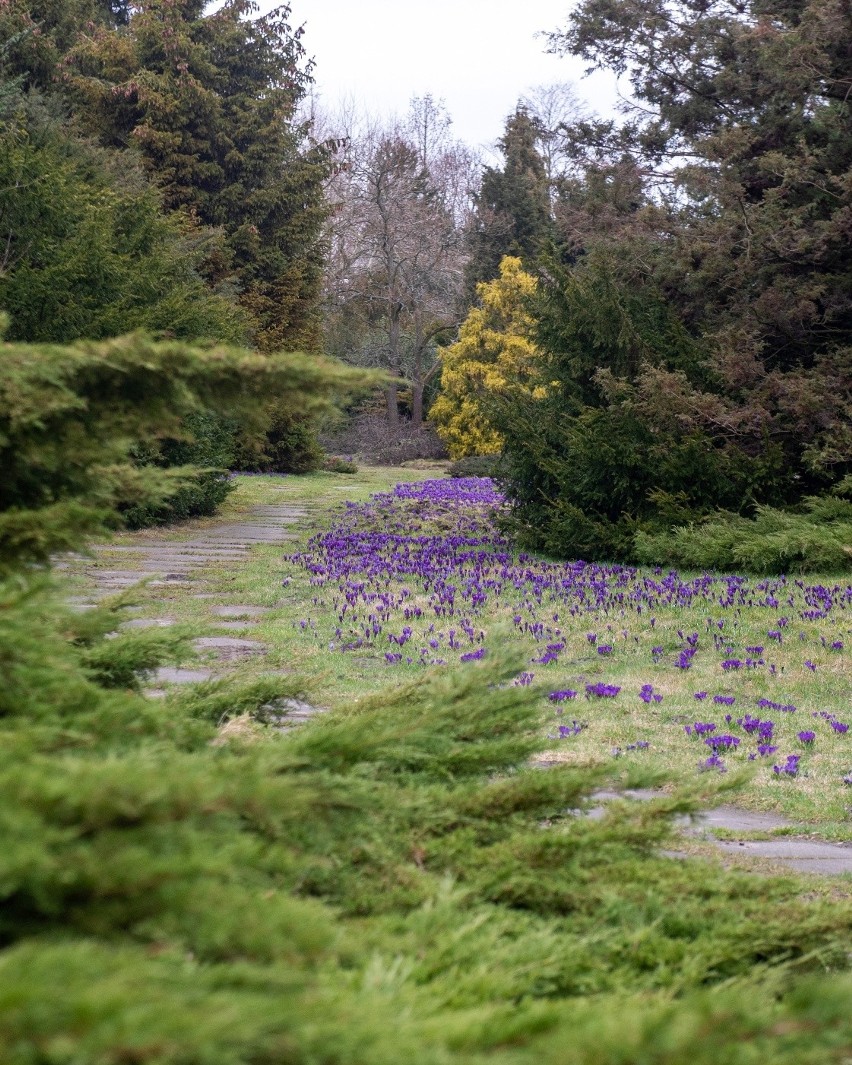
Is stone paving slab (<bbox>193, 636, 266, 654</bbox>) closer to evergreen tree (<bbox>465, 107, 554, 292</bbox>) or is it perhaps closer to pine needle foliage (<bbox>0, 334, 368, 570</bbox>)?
pine needle foliage (<bbox>0, 334, 368, 570</bbox>)

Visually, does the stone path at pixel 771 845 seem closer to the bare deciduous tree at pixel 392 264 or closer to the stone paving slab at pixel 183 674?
the stone paving slab at pixel 183 674

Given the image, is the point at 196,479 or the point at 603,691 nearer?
the point at 603,691

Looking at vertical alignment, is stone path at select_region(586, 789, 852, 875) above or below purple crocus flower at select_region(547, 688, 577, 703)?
below

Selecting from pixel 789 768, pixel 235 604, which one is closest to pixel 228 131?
pixel 235 604

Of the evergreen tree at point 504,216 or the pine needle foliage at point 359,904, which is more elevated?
the evergreen tree at point 504,216

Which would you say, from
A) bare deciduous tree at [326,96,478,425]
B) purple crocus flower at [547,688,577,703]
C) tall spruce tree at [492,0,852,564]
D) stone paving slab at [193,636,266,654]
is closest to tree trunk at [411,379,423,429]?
bare deciduous tree at [326,96,478,425]

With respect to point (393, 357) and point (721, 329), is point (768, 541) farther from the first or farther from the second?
point (393, 357)

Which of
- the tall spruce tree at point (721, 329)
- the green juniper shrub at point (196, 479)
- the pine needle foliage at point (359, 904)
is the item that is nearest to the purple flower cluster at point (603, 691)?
the pine needle foliage at point (359, 904)

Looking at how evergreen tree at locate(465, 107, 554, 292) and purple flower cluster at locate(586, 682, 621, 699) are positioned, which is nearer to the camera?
purple flower cluster at locate(586, 682, 621, 699)

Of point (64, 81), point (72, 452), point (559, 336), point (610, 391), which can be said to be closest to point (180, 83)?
point (64, 81)

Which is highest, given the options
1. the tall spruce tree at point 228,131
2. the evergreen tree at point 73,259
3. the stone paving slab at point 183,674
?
the tall spruce tree at point 228,131

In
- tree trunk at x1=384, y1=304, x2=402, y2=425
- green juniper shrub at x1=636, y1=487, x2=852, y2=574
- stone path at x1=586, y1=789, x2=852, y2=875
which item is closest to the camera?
stone path at x1=586, y1=789, x2=852, y2=875

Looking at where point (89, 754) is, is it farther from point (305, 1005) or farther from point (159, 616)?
point (159, 616)

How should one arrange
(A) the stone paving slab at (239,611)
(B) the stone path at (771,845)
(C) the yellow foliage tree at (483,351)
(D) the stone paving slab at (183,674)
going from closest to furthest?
(B) the stone path at (771,845)
(D) the stone paving slab at (183,674)
(A) the stone paving slab at (239,611)
(C) the yellow foliage tree at (483,351)
